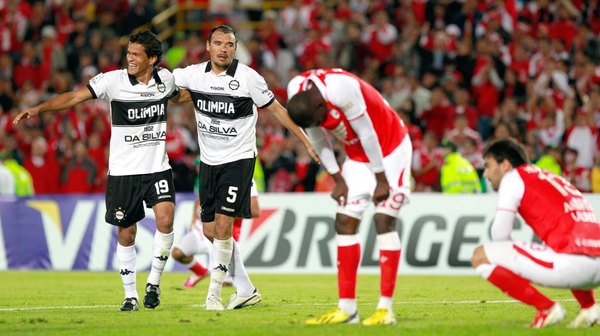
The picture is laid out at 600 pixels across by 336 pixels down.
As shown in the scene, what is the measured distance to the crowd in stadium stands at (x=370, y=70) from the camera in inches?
888

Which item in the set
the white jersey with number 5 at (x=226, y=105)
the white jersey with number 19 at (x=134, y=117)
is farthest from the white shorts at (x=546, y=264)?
the white jersey with number 19 at (x=134, y=117)

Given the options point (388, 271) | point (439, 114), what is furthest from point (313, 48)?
point (388, 271)

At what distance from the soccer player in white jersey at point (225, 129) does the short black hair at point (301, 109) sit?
7.56 feet

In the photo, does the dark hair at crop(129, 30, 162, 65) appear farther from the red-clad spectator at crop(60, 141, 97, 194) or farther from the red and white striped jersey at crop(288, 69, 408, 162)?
the red-clad spectator at crop(60, 141, 97, 194)

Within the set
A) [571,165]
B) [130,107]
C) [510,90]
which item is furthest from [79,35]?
[130,107]

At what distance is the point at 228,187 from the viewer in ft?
38.5

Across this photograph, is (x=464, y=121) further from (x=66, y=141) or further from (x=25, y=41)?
(x=25, y=41)

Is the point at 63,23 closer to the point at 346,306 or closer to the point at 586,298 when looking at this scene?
the point at 346,306

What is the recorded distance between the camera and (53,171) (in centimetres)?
2448

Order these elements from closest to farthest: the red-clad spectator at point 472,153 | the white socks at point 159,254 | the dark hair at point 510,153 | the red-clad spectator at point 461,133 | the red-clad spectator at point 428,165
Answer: the dark hair at point 510,153 → the white socks at point 159,254 → the red-clad spectator at point 472,153 → the red-clad spectator at point 461,133 → the red-clad spectator at point 428,165

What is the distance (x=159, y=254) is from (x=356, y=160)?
2940 mm

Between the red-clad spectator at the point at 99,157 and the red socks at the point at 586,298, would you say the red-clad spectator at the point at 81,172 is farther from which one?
the red socks at the point at 586,298

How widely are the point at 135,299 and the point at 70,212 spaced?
31.0 feet

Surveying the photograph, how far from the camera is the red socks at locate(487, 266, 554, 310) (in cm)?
896
